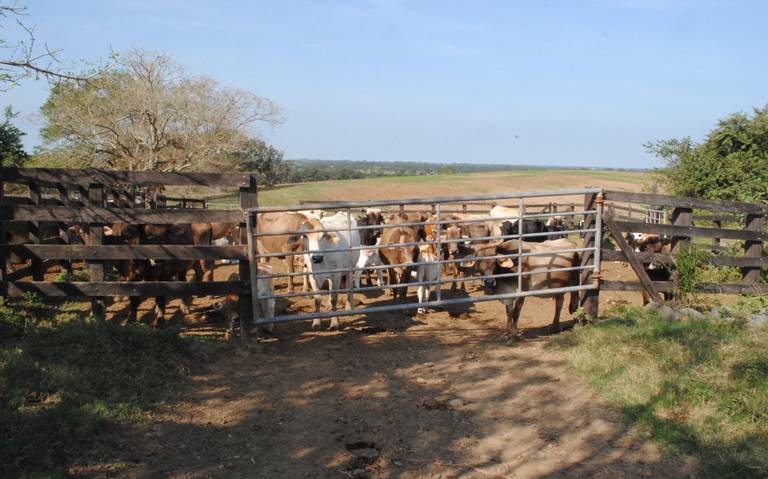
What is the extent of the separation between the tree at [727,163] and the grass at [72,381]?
18464 millimetres

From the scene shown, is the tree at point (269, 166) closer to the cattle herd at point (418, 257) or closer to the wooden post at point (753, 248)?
the cattle herd at point (418, 257)

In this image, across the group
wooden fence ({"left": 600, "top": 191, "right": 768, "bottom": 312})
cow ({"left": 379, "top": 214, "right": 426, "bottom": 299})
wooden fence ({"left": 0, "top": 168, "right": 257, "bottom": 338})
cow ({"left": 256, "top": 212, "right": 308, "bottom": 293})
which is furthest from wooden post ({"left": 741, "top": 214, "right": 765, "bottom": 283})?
wooden fence ({"left": 0, "top": 168, "right": 257, "bottom": 338})

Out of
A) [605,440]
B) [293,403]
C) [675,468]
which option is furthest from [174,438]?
[675,468]

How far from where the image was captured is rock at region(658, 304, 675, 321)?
332 inches

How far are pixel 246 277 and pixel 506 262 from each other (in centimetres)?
388

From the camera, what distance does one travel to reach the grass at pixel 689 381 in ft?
16.5

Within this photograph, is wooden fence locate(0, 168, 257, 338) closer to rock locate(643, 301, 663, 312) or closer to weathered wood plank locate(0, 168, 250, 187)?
weathered wood plank locate(0, 168, 250, 187)

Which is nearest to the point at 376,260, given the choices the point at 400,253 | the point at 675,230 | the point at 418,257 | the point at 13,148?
the point at 400,253

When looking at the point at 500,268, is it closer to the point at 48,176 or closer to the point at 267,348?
the point at 267,348

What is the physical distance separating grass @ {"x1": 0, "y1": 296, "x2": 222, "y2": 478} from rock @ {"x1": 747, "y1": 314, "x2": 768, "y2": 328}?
701cm

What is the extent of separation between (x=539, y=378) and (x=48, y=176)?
687cm

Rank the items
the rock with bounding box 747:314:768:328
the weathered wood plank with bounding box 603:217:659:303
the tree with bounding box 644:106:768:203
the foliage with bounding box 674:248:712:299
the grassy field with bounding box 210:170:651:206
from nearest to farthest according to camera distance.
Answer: the rock with bounding box 747:314:768:328 → the weathered wood plank with bounding box 603:217:659:303 → the foliage with bounding box 674:248:712:299 → the tree with bounding box 644:106:768:203 → the grassy field with bounding box 210:170:651:206

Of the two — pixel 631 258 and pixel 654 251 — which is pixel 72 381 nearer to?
pixel 631 258

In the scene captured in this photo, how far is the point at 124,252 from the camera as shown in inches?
311
